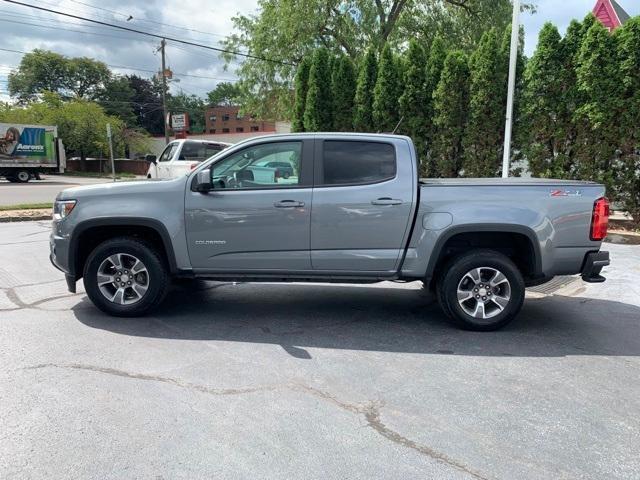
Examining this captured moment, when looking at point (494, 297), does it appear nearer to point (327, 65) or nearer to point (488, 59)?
point (488, 59)

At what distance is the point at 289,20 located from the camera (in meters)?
21.1

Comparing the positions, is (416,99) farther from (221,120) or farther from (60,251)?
(221,120)

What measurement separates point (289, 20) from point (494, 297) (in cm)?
1876

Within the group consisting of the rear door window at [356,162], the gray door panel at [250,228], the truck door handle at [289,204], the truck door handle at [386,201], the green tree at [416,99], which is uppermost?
the green tree at [416,99]

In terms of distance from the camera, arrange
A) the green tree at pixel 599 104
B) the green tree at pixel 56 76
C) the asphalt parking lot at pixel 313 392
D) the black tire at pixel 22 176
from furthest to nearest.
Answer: the green tree at pixel 56 76
the black tire at pixel 22 176
the green tree at pixel 599 104
the asphalt parking lot at pixel 313 392

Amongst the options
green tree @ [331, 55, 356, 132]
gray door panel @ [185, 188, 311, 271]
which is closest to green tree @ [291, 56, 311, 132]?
green tree @ [331, 55, 356, 132]

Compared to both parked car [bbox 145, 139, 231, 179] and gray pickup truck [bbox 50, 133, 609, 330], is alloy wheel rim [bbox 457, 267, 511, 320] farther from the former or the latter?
parked car [bbox 145, 139, 231, 179]

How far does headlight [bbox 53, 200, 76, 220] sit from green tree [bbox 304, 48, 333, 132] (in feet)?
35.4

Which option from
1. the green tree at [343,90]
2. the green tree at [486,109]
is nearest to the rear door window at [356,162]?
the green tree at [486,109]

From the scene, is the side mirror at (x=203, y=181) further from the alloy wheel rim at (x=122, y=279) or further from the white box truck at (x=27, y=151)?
the white box truck at (x=27, y=151)

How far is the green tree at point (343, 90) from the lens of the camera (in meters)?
15.3

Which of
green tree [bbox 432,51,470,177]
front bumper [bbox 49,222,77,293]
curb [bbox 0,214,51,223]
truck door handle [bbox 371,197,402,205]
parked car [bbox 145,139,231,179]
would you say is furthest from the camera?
parked car [bbox 145,139,231,179]

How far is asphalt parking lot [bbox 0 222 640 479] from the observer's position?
2959 mm

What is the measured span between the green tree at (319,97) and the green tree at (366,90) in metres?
1.22
